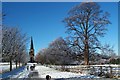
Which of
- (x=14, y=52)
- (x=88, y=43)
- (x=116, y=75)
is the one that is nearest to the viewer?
(x=116, y=75)

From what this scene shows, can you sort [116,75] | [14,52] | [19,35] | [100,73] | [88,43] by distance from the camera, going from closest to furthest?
[116,75] → [100,73] → [88,43] → [14,52] → [19,35]

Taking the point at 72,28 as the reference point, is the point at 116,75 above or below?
below

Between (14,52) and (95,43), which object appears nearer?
(95,43)

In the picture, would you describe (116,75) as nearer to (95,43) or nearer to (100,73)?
(100,73)

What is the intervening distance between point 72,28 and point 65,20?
4.27 ft

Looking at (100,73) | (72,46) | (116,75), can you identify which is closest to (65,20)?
(72,46)

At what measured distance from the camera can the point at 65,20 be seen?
31.9 metres

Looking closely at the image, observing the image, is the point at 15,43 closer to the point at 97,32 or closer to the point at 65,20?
the point at 65,20

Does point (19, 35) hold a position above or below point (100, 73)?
above

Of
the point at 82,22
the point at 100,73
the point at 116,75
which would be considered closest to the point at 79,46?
the point at 82,22

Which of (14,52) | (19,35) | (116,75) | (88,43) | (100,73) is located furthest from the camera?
(19,35)

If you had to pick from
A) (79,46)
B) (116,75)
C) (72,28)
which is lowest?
(116,75)

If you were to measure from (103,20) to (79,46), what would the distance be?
13.8 ft

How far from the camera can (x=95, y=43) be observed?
103 ft
